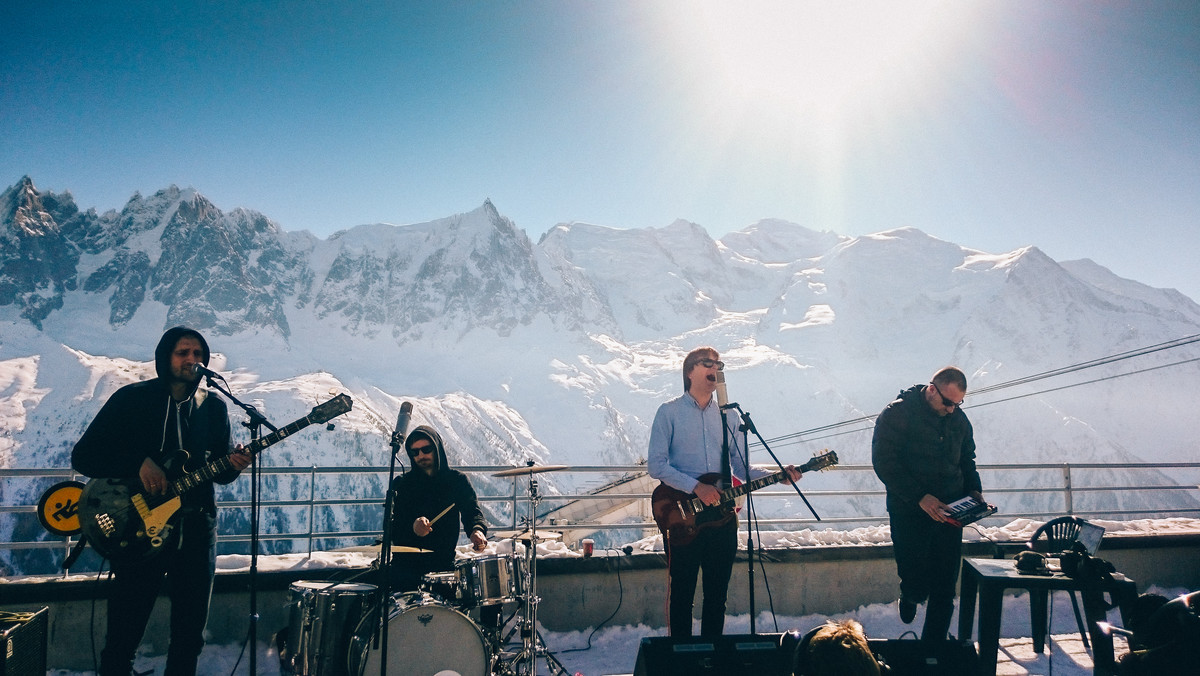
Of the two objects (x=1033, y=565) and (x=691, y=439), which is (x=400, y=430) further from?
(x=1033, y=565)

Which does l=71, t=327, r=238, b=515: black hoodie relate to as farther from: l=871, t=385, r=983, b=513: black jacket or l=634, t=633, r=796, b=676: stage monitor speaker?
l=871, t=385, r=983, b=513: black jacket

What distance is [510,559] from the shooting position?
4875mm

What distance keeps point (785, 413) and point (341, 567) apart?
6630 inches

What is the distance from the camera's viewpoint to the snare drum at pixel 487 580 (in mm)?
4520

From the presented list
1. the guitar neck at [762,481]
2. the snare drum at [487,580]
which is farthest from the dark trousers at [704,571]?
the snare drum at [487,580]

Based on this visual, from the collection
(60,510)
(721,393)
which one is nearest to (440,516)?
(721,393)

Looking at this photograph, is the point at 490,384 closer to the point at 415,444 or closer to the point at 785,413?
the point at 785,413

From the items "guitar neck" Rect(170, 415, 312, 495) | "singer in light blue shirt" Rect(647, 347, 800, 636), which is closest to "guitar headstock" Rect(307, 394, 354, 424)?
→ "guitar neck" Rect(170, 415, 312, 495)

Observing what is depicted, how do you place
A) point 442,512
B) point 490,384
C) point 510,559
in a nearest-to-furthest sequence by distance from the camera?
1. point 510,559
2. point 442,512
3. point 490,384

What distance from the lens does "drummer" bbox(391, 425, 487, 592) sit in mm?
5137

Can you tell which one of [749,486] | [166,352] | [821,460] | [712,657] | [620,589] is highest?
[166,352]

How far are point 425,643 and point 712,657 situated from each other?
1.78m

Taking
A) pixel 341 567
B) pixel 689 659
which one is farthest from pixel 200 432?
pixel 689 659

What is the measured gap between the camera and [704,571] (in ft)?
15.2
